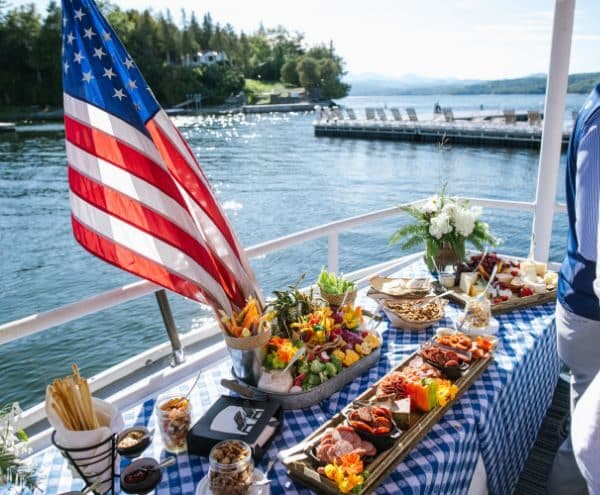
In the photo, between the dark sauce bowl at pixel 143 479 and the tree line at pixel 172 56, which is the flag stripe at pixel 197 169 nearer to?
the dark sauce bowl at pixel 143 479

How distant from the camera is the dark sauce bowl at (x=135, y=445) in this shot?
1359 mm

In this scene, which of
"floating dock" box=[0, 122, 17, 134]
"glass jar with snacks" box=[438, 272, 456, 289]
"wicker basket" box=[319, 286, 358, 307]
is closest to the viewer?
"wicker basket" box=[319, 286, 358, 307]

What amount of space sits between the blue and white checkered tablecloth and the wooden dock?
27.3 metres

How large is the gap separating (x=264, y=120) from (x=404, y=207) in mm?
58917

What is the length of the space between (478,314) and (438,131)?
35.4m

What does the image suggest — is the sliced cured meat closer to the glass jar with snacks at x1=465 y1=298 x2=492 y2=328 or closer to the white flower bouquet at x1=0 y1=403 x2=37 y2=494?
the white flower bouquet at x1=0 y1=403 x2=37 y2=494

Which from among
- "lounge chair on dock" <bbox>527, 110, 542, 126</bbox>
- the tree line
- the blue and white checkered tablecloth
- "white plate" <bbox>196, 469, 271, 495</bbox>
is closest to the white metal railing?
the blue and white checkered tablecloth

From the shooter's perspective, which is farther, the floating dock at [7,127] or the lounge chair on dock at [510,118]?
the floating dock at [7,127]

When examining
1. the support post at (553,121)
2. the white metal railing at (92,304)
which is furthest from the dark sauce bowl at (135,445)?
the support post at (553,121)

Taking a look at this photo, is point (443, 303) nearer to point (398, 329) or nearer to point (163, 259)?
point (398, 329)

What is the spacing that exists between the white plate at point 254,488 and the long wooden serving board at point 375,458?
0.25ft

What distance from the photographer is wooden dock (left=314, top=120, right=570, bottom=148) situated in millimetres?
31438

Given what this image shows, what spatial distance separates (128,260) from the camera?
186cm

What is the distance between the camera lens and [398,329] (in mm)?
2189
